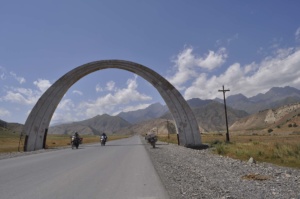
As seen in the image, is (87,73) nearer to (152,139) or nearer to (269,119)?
(152,139)

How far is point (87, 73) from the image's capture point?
4262cm

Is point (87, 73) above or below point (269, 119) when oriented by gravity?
below

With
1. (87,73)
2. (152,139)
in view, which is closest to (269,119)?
(87,73)

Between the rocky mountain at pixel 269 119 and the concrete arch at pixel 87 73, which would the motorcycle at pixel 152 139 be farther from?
the rocky mountain at pixel 269 119

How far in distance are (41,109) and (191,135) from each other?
16467 millimetres

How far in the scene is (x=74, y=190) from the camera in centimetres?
764

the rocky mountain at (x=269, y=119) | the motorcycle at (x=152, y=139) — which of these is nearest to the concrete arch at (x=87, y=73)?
the motorcycle at (x=152, y=139)

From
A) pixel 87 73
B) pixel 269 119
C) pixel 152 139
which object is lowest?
pixel 152 139

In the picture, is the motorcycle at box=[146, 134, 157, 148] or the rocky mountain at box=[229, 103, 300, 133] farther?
the rocky mountain at box=[229, 103, 300, 133]

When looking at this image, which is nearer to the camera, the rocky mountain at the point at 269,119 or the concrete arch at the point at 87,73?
the concrete arch at the point at 87,73

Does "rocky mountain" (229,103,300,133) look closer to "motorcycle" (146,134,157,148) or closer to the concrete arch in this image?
the concrete arch

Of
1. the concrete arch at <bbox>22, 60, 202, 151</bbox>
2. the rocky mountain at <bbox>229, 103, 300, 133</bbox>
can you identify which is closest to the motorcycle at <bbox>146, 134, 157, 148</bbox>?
the concrete arch at <bbox>22, 60, 202, 151</bbox>

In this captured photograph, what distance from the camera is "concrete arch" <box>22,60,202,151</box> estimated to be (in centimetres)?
3619

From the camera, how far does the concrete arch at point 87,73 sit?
36.2m
